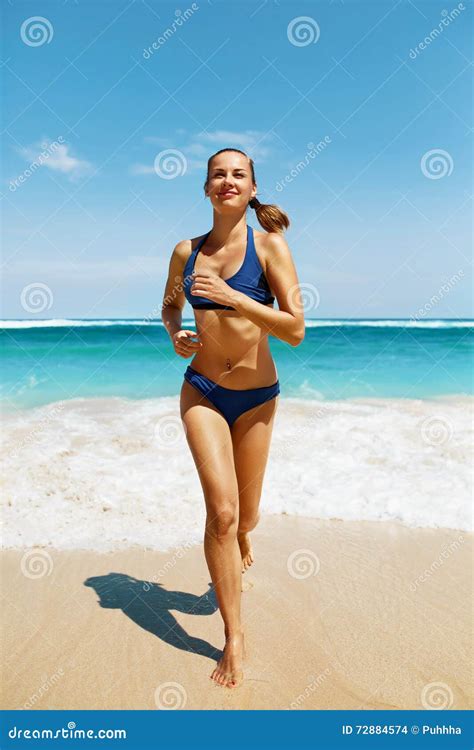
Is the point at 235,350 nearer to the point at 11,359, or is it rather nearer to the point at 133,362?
the point at 133,362

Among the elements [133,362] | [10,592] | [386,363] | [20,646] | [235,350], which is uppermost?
[235,350]

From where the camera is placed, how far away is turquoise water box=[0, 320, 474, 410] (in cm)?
1434

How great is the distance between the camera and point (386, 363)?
21984 mm

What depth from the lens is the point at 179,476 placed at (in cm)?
696


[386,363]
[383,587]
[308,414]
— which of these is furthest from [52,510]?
[386,363]

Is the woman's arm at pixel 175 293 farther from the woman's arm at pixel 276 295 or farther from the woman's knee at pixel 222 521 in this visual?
the woman's knee at pixel 222 521

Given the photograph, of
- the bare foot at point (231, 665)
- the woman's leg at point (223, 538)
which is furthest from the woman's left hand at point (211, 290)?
the bare foot at point (231, 665)

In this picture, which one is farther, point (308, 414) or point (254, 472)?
point (308, 414)

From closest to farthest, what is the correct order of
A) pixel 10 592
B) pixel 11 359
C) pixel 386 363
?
1. pixel 10 592
2. pixel 386 363
3. pixel 11 359

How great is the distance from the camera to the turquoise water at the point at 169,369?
14.3m

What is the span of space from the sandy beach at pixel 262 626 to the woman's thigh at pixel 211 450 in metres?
0.98

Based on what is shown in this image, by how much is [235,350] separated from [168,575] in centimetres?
210

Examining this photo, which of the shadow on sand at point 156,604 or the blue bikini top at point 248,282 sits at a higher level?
the blue bikini top at point 248,282

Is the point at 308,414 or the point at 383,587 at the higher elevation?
the point at 383,587
